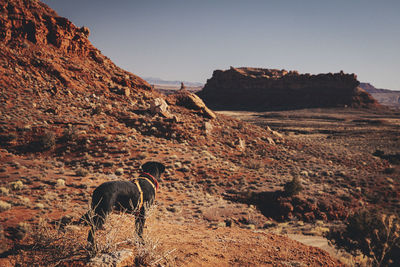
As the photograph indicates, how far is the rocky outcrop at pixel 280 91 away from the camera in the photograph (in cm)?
9034

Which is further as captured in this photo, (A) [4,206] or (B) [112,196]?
(A) [4,206]

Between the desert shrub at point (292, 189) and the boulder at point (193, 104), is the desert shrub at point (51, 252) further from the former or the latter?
the boulder at point (193, 104)

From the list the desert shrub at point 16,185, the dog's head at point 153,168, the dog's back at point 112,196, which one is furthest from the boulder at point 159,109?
the dog's back at point 112,196

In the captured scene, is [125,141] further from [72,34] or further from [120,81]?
[72,34]

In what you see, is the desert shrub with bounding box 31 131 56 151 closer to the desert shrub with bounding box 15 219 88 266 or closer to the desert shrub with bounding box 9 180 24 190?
the desert shrub with bounding box 9 180 24 190

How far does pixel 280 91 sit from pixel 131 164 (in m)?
102

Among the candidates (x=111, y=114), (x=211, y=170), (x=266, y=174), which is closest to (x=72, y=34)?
(x=111, y=114)

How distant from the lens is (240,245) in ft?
16.3

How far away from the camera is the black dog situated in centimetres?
331

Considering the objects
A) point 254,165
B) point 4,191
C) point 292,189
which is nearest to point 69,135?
point 4,191

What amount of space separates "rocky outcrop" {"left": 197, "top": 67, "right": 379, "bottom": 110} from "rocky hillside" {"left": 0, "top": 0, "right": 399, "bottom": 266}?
7754cm

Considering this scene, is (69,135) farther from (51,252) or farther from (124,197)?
(51,252)

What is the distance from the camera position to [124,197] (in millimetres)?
3604

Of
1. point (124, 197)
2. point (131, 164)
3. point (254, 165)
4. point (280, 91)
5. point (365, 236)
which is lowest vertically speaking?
point (254, 165)
